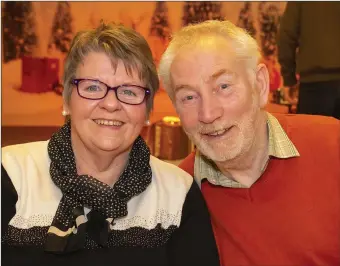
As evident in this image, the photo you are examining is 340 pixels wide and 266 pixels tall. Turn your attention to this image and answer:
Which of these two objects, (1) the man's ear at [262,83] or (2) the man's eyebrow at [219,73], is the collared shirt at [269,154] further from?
(2) the man's eyebrow at [219,73]

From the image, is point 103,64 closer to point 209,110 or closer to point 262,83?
point 209,110

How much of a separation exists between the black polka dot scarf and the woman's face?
12 centimetres

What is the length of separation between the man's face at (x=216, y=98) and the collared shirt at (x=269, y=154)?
0.10 meters

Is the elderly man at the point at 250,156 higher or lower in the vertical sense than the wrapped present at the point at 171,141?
higher

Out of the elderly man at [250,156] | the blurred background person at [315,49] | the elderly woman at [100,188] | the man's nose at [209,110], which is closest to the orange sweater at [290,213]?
the elderly man at [250,156]

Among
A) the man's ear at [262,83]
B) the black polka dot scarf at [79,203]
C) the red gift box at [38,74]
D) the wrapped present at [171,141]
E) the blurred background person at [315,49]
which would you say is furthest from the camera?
the red gift box at [38,74]

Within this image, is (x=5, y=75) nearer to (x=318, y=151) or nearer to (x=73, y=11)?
(x=73, y=11)

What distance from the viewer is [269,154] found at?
186cm

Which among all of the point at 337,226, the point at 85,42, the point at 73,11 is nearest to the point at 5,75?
the point at 73,11

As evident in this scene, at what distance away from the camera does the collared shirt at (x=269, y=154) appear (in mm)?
1844

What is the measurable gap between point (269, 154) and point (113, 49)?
2.48 feet

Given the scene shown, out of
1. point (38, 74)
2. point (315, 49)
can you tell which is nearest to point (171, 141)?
point (38, 74)

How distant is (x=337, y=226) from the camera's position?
1.77 metres

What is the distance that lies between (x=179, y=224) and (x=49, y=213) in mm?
490
